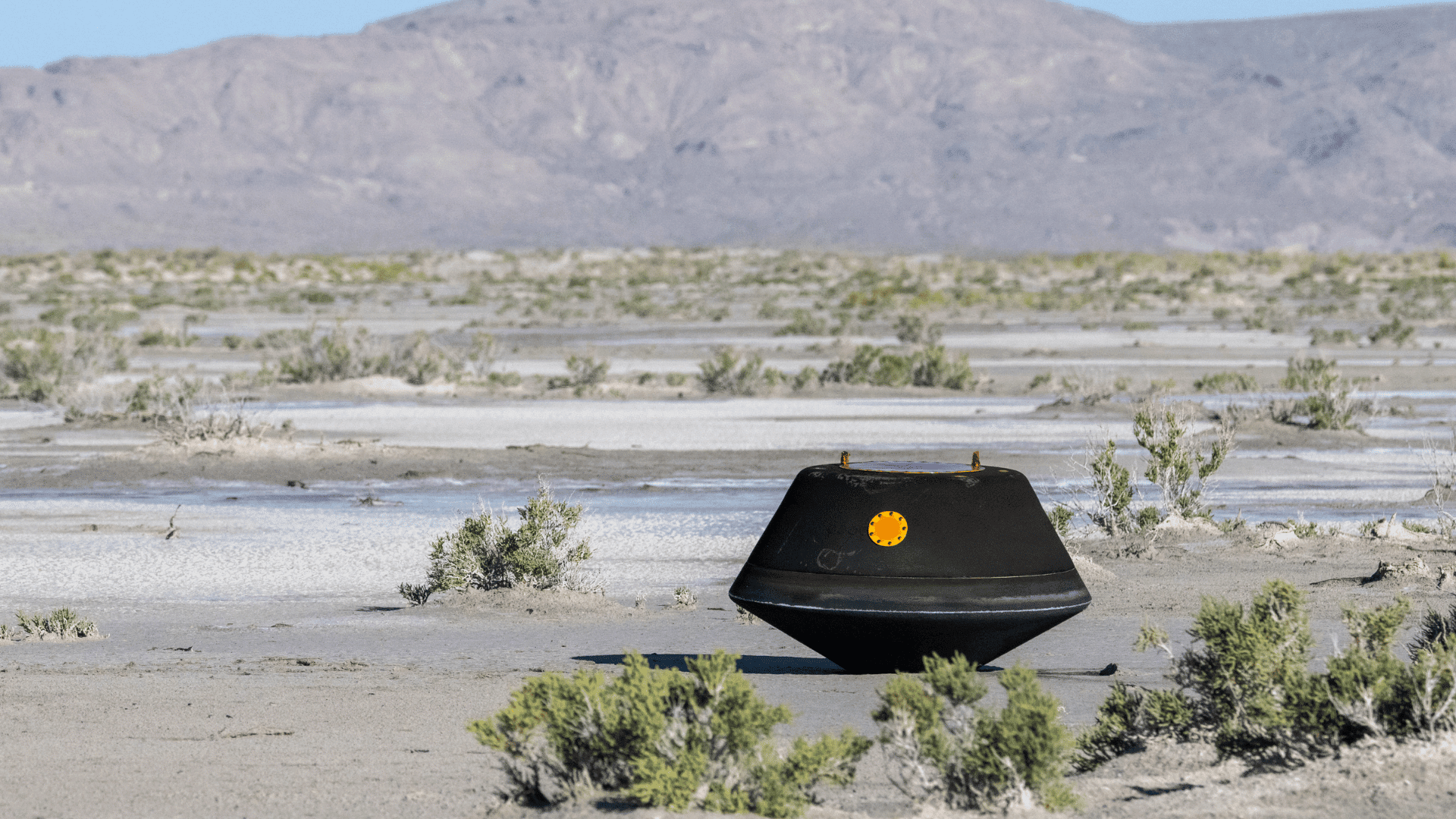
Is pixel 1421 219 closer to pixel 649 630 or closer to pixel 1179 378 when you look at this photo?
pixel 1179 378

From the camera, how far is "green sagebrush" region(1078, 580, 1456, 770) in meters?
6.06

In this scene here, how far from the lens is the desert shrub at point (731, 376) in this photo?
28.9m

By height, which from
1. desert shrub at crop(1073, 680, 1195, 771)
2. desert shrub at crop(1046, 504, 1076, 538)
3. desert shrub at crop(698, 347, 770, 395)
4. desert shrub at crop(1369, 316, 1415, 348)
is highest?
desert shrub at crop(1073, 680, 1195, 771)

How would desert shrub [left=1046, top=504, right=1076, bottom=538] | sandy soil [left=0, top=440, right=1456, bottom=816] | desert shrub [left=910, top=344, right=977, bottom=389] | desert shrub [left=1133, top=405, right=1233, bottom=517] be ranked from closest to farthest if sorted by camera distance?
1. sandy soil [left=0, top=440, right=1456, bottom=816]
2. desert shrub [left=1046, top=504, right=1076, bottom=538]
3. desert shrub [left=1133, top=405, right=1233, bottom=517]
4. desert shrub [left=910, top=344, right=977, bottom=389]

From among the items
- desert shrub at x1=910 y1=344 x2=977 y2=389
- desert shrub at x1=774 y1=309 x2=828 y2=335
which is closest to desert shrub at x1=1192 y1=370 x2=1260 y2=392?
desert shrub at x1=910 y1=344 x2=977 y2=389

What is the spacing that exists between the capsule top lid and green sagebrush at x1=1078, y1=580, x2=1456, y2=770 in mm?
1300

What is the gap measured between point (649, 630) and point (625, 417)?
1490cm

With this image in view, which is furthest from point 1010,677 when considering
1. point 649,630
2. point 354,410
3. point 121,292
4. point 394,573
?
point 121,292

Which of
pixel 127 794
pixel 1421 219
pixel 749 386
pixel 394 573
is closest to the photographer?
pixel 127 794

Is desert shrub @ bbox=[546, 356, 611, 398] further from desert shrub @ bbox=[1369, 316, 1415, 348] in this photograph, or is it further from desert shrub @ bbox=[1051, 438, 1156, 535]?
desert shrub @ bbox=[1369, 316, 1415, 348]

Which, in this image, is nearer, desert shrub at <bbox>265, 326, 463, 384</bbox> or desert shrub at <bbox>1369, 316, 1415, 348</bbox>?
desert shrub at <bbox>265, 326, 463, 384</bbox>

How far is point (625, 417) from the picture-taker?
25.1 metres

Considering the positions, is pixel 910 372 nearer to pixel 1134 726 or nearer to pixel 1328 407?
pixel 1328 407

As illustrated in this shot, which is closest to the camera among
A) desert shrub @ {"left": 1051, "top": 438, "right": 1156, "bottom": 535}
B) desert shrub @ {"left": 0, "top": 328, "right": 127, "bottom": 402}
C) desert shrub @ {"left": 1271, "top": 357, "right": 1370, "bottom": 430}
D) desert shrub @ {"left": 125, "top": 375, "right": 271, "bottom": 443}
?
desert shrub @ {"left": 1051, "top": 438, "right": 1156, "bottom": 535}
